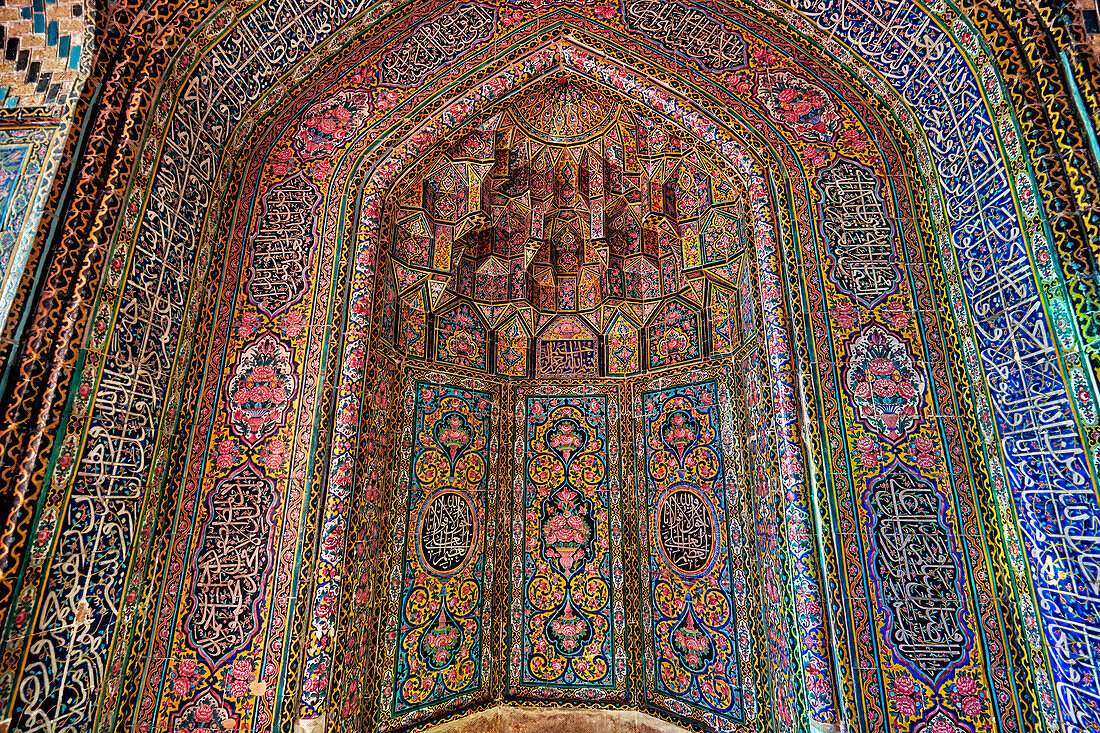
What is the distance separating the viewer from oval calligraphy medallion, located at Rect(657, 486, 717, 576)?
17.6ft

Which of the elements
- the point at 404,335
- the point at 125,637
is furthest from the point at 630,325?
the point at 125,637

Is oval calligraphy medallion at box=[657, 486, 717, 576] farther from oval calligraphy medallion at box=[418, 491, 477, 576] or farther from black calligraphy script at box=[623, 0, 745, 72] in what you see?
black calligraphy script at box=[623, 0, 745, 72]

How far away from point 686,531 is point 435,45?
15.2ft

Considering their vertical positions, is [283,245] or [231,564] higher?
[283,245]

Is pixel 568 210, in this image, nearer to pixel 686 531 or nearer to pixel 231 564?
pixel 686 531

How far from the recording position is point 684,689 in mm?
5195

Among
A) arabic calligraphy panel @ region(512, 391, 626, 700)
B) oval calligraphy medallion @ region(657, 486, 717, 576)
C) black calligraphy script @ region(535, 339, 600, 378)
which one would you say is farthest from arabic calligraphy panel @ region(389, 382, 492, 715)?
oval calligraphy medallion @ region(657, 486, 717, 576)

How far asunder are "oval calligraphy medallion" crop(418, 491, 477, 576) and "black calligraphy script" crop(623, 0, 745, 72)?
424 centimetres

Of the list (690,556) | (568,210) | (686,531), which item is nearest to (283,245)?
(568,210)

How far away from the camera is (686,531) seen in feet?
18.0

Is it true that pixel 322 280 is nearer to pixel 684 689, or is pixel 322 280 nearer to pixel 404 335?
pixel 404 335

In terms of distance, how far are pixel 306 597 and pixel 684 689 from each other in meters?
3.53

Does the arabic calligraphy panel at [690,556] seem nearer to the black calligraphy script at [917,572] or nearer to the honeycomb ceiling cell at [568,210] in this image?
the honeycomb ceiling cell at [568,210]

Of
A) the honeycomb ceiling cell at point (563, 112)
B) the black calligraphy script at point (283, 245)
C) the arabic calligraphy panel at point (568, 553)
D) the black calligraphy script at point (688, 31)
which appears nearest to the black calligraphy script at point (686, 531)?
the arabic calligraphy panel at point (568, 553)
